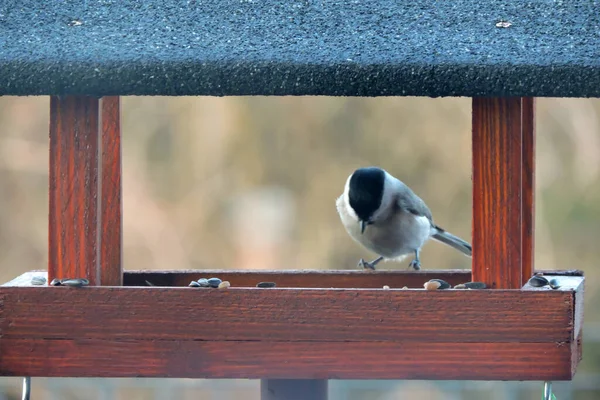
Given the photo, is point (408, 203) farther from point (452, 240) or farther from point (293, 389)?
point (293, 389)

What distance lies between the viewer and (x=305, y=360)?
2035mm

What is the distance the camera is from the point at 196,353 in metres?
2.05

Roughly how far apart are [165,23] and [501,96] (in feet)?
2.16

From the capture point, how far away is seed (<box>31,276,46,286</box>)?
226 centimetres

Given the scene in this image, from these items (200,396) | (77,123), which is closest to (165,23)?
(77,123)

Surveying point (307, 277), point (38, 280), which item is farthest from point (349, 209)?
point (38, 280)

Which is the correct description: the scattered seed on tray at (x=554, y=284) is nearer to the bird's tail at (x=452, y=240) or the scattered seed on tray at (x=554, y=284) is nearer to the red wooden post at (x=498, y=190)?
the red wooden post at (x=498, y=190)

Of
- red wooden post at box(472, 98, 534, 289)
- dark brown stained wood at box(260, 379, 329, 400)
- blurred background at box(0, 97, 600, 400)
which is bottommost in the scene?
dark brown stained wood at box(260, 379, 329, 400)

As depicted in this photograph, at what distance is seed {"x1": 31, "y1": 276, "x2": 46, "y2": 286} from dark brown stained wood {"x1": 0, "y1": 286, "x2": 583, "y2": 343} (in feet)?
0.57

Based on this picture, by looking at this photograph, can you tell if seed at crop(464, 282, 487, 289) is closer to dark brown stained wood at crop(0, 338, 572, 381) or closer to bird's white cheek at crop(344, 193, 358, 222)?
dark brown stained wood at crop(0, 338, 572, 381)

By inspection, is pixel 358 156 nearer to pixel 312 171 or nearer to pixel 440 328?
pixel 312 171

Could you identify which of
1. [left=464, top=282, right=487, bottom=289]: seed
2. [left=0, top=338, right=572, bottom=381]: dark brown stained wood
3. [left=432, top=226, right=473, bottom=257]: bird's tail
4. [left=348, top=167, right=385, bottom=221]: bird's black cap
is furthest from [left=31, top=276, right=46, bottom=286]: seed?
[left=432, top=226, right=473, bottom=257]: bird's tail

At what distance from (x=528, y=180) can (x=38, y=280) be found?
41.4 inches

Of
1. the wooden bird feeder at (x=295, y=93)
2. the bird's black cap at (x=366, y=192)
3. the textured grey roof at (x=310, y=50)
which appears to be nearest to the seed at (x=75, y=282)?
the wooden bird feeder at (x=295, y=93)
